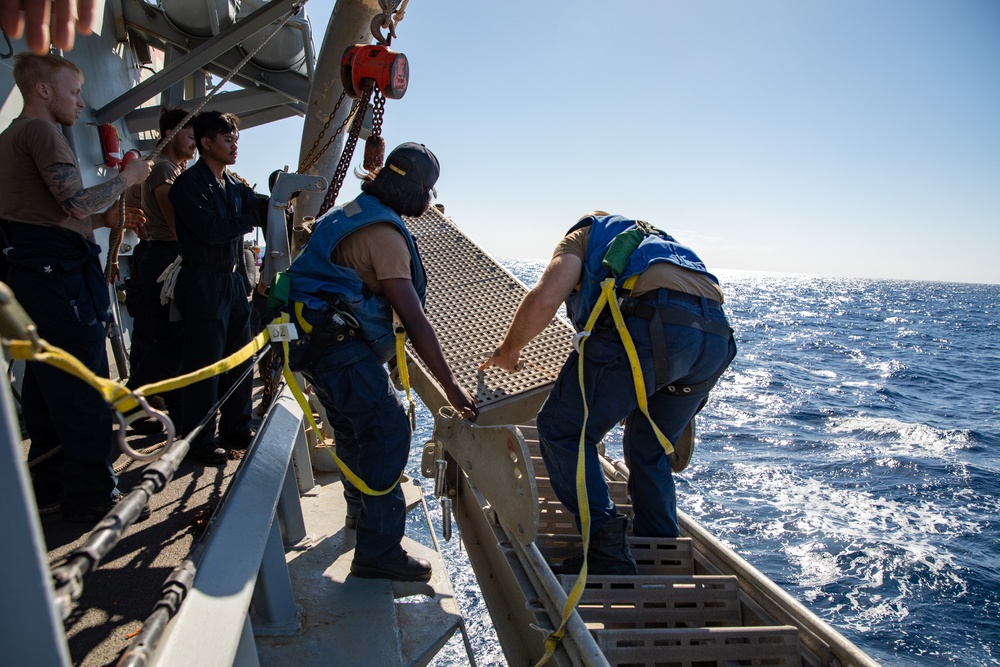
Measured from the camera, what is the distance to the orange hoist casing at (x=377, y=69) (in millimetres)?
3717

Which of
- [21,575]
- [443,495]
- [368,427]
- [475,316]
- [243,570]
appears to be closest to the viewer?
[21,575]

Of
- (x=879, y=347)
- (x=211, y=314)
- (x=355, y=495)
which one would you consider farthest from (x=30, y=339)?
(x=879, y=347)

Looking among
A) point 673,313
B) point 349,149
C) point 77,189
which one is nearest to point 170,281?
point 77,189

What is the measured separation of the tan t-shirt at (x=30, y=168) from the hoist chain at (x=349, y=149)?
5.21 feet

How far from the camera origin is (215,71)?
8.06 m

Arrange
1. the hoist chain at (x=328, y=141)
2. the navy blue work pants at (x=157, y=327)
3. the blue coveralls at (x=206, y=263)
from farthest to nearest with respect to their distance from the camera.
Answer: the hoist chain at (x=328, y=141), the navy blue work pants at (x=157, y=327), the blue coveralls at (x=206, y=263)

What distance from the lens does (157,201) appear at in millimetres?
3537

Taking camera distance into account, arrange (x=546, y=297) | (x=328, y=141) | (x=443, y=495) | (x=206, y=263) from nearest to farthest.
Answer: (x=546, y=297)
(x=206, y=263)
(x=443, y=495)
(x=328, y=141)

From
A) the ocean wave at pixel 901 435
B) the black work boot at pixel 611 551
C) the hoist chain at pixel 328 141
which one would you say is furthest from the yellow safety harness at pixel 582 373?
the ocean wave at pixel 901 435

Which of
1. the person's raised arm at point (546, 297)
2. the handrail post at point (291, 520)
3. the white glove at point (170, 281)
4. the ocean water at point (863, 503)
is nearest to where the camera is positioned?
the person's raised arm at point (546, 297)

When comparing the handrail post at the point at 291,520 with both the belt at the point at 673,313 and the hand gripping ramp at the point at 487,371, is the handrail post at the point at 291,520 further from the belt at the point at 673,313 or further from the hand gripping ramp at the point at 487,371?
the belt at the point at 673,313

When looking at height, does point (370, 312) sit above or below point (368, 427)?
above

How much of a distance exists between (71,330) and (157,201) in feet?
4.18

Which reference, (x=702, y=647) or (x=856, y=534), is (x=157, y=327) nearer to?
(x=702, y=647)
